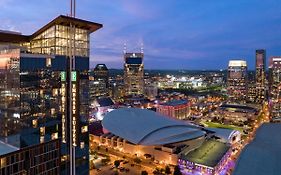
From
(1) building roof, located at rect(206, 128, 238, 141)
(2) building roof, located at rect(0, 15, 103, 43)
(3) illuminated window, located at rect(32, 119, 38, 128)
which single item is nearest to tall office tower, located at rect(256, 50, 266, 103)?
(1) building roof, located at rect(206, 128, 238, 141)

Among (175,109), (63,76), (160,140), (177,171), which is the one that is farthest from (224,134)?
(63,76)

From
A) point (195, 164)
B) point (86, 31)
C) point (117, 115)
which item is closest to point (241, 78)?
point (117, 115)

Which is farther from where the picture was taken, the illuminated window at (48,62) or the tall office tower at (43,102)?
the illuminated window at (48,62)

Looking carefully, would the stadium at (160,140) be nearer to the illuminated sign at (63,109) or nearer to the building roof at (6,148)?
the illuminated sign at (63,109)

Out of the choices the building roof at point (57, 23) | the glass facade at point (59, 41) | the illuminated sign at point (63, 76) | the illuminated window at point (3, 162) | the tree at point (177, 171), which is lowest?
the tree at point (177, 171)

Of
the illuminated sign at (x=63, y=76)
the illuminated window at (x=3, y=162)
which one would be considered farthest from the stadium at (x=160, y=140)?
the illuminated window at (x=3, y=162)
